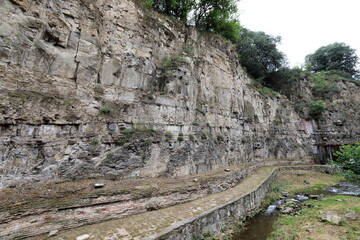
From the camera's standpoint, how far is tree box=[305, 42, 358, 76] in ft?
104

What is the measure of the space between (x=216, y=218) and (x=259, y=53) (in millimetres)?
24732

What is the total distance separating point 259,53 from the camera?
23906mm

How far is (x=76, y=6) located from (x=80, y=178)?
8626 mm

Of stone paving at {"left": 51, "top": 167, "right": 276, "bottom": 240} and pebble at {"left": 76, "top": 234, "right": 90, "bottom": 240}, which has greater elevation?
pebble at {"left": 76, "top": 234, "right": 90, "bottom": 240}

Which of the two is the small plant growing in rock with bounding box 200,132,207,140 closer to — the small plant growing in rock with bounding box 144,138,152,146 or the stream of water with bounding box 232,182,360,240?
the small plant growing in rock with bounding box 144,138,152,146

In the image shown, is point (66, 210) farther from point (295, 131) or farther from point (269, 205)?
point (295, 131)

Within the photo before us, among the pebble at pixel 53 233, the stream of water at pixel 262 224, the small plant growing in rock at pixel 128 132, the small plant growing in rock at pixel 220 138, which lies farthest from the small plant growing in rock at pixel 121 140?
the small plant growing in rock at pixel 220 138

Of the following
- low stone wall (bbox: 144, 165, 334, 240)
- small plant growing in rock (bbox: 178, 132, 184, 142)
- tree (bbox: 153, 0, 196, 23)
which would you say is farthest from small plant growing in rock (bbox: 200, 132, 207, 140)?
tree (bbox: 153, 0, 196, 23)

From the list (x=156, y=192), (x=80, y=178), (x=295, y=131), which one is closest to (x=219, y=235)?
(x=156, y=192)

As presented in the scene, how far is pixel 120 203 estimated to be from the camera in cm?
598

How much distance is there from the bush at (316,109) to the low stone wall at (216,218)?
865 inches

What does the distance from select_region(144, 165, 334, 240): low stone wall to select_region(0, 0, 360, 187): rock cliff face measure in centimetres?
359

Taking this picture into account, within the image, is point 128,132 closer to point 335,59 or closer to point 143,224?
point 143,224

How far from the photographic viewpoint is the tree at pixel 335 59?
104ft
